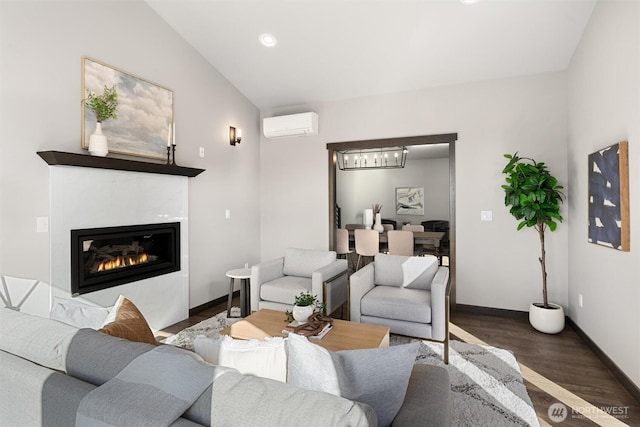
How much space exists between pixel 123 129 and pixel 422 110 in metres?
3.43

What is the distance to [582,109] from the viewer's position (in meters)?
3.24

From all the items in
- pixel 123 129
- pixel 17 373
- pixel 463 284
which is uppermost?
pixel 123 129

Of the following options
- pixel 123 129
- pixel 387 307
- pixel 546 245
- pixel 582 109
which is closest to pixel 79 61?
pixel 123 129

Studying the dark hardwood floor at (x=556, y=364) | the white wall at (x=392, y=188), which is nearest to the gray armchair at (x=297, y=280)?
the dark hardwood floor at (x=556, y=364)

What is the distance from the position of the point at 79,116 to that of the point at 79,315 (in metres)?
2.06

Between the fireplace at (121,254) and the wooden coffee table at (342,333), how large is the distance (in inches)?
54.8

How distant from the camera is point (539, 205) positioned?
343 centimetres

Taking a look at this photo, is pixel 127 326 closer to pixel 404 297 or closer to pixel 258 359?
pixel 258 359

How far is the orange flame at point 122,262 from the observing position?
3.17 meters

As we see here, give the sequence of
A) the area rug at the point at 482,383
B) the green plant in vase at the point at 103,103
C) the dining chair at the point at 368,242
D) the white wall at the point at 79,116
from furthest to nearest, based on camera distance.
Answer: the dining chair at the point at 368,242 < the green plant in vase at the point at 103,103 < the white wall at the point at 79,116 < the area rug at the point at 482,383

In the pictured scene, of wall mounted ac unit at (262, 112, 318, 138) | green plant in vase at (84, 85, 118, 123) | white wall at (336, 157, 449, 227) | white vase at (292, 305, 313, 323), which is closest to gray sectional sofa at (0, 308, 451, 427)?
white vase at (292, 305, 313, 323)

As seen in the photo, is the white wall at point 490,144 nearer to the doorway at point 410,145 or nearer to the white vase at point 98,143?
the doorway at point 410,145

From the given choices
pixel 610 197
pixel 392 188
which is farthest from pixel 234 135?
pixel 392 188

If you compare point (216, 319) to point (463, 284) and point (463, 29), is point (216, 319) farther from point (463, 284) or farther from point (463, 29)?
point (463, 29)
